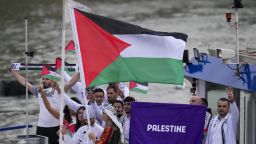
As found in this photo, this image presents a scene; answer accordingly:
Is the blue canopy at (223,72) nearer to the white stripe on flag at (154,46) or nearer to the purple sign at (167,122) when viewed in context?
the purple sign at (167,122)

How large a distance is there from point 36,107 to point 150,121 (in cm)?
1854

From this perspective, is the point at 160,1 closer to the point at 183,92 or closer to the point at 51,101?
the point at 183,92

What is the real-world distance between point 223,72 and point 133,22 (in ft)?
108

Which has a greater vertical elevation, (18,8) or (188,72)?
(18,8)

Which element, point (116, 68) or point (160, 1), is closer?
point (116, 68)

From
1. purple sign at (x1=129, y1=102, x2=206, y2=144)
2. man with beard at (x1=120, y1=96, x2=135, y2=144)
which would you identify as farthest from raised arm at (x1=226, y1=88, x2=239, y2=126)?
man with beard at (x1=120, y1=96, x2=135, y2=144)

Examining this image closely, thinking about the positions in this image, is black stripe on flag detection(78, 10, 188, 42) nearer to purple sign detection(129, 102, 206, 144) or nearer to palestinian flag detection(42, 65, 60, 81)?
purple sign detection(129, 102, 206, 144)

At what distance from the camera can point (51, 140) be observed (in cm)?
1515

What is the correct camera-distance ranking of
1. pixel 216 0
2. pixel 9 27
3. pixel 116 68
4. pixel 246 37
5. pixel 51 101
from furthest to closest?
1. pixel 216 0
2. pixel 9 27
3. pixel 246 37
4. pixel 51 101
5. pixel 116 68

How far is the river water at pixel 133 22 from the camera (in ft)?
112

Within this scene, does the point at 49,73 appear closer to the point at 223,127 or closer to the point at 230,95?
the point at 230,95

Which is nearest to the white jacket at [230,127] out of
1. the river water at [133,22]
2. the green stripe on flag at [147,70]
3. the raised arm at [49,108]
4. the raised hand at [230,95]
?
the raised hand at [230,95]

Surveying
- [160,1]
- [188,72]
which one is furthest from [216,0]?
[188,72]

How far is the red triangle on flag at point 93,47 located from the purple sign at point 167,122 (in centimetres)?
93
